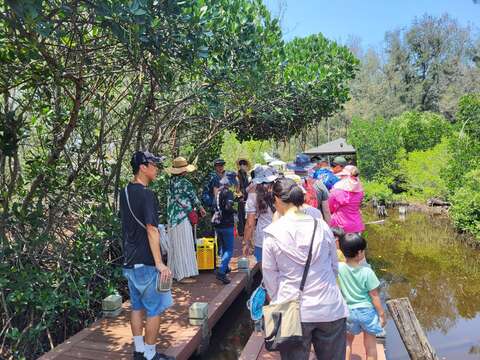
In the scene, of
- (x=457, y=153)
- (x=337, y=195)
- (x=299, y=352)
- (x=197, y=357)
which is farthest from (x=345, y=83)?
(x=457, y=153)

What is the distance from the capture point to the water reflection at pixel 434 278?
6.23m

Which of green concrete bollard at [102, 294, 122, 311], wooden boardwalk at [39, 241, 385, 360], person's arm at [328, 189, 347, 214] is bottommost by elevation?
wooden boardwalk at [39, 241, 385, 360]

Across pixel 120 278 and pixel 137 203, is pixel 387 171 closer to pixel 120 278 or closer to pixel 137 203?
pixel 120 278

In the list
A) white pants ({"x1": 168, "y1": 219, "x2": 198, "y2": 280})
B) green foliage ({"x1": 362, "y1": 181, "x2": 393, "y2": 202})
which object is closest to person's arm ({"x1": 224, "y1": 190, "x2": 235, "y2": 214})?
white pants ({"x1": 168, "y1": 219, "x2": 198, "y2": 280})

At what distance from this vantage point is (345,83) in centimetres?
852

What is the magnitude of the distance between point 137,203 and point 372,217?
14520 millimetres

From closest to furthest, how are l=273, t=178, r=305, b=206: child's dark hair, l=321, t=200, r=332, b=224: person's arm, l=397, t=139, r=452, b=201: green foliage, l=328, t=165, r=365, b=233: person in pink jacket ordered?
l=273, t=178, r=305, b=206: child's dark hair → l=321, t=200, r=332, b=224: person's arm → l=328, t=165, r=365, b=233: person in pink jacket → l=397, t=139, r=452, b=201: green foliage

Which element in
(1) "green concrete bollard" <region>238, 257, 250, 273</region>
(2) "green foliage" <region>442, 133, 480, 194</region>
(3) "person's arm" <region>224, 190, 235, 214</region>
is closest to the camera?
(3) "person's arm" <region>224, 190, 235, 214</region>

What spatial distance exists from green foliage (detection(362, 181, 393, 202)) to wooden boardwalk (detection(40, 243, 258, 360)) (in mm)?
14525

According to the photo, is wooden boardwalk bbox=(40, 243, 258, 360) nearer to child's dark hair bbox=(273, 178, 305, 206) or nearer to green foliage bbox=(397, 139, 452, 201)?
child's dark hair bbox=(273, 178, 305, 206)

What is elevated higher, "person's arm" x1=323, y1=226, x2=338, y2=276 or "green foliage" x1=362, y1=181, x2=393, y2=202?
"person's arm" x1=323, y1=226, x2=338, y2=276

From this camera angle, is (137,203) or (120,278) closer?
(137,203)

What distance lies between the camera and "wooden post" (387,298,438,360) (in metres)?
3.90

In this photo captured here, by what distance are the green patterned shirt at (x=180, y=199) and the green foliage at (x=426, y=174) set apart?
14.4m
